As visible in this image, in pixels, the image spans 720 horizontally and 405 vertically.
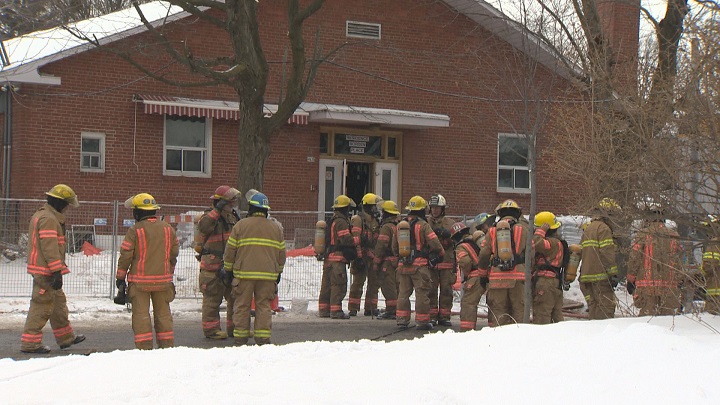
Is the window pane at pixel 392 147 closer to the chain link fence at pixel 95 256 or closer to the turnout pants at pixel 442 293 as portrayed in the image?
the chain link fence at pixel 95 256

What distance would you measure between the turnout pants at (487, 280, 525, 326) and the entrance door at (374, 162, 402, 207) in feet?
38.4

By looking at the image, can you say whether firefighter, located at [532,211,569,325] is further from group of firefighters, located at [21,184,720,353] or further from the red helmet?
the red helmet

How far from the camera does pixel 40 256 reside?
10.2 meters

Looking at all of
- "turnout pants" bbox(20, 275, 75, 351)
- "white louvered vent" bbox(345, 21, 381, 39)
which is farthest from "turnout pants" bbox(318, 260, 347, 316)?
"white louvered vent" bbox(345, 21, 381, 39)

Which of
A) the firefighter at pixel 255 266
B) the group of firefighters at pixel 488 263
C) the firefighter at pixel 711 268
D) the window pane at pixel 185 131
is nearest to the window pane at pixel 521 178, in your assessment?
the window pane at pixel 185 131

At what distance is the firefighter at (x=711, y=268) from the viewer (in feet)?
26.1

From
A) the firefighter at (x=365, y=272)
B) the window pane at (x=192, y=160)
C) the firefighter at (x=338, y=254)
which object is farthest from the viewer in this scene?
the window pane at (x=192, y=160)

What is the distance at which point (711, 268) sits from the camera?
8891 millimetres

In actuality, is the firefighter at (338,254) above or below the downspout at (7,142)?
below

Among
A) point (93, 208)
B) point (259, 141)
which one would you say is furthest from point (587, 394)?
point (93, 208)

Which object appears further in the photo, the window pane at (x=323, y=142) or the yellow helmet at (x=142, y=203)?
the window pane at (x=323, y=142)

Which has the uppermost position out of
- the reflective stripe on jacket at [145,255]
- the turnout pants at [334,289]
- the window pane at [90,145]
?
the window pane at [90,145]

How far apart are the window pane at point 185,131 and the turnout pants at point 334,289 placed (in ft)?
26.2

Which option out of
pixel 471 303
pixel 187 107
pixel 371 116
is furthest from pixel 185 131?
pixel 471 303
